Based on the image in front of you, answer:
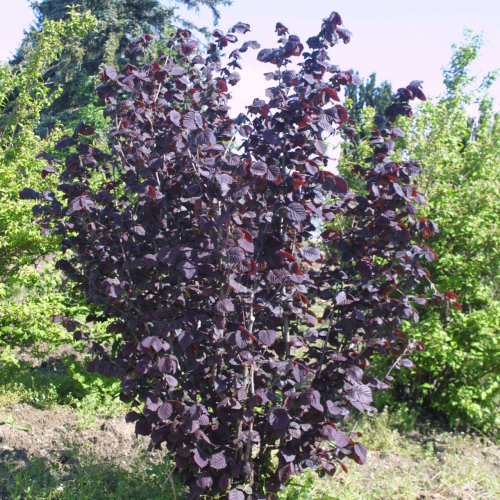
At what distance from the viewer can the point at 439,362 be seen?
200 inches

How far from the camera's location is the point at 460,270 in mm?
5105

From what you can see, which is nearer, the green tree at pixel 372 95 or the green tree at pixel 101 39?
the green tree at pixel 101 39

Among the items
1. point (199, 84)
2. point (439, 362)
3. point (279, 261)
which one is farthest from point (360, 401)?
point (439, 362)

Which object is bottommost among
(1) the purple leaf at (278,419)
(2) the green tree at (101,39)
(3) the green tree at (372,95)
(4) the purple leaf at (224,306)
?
(1) the purple leaf at (278,419)

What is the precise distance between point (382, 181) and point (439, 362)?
124 inches

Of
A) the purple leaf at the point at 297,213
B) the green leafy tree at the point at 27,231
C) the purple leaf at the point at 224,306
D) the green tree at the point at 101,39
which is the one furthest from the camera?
the green tree at the point at 101,39

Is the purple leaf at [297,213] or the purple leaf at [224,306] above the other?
the purple leaf at [297,213]

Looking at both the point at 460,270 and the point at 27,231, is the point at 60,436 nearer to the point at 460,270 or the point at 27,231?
the point at 27,231

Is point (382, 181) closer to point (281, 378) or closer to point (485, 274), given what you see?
point (281, 378)

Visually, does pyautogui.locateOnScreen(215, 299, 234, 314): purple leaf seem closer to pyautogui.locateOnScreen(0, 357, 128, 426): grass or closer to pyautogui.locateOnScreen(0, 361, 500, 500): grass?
pyautogui.locateOnScreen(0, 361, 500, 500): grass

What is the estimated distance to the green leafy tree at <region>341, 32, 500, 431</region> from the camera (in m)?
4.86

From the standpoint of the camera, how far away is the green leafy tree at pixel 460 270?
4.86 m

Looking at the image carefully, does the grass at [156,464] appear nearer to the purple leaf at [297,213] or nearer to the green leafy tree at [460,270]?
the green leafy tree at [460,270]

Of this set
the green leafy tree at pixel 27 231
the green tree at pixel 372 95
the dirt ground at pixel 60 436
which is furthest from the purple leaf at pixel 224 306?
the green tree at pixel 372 95
